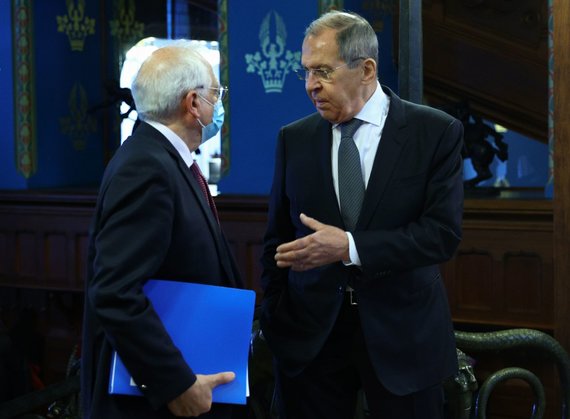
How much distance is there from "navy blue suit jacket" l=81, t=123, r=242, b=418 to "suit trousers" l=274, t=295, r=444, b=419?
0.38m

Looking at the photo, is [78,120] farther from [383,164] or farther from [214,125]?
[383,164]

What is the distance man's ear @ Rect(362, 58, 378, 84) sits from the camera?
2.18m

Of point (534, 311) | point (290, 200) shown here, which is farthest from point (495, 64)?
point (290, 200)

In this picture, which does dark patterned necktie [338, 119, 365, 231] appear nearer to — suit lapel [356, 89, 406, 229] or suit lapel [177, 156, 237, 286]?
suit lapel [356, 89, 406, 229]

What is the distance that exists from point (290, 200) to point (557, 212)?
142 centimetres

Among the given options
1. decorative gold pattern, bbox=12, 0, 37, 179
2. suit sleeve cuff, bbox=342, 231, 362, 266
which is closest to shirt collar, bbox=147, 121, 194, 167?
suit sleeve cuff, bbox=342, 231, 362, 266

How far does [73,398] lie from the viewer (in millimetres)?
2512

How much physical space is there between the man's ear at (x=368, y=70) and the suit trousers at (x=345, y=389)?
1.65 feet

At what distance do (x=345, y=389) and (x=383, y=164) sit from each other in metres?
0.53

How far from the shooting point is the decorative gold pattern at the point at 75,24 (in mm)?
6609

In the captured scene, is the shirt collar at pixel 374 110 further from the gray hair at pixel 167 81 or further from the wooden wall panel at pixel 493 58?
the wooden wall panel at pixel 493 58

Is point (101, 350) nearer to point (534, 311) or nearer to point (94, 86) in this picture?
point (534, 311)

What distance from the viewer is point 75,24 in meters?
6.67

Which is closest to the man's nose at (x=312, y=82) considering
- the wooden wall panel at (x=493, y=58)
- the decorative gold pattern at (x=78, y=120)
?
the wooden wall panel at (x=493, y=58)
